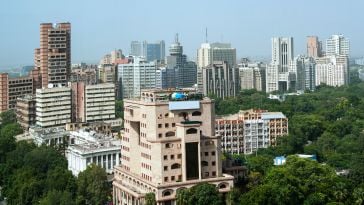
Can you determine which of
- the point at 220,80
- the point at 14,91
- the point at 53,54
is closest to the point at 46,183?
the point at 53,54

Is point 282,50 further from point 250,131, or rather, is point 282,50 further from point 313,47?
point 250,131

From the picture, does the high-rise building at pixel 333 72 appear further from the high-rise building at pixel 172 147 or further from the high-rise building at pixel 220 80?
the high-rise building at pixel 172 147

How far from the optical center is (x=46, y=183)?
2550 cm

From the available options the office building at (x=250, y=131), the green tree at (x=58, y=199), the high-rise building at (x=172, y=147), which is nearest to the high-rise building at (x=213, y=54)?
the office building at (x=250, y=131)

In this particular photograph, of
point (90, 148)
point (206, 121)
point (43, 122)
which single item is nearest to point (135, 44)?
point (43, 122)

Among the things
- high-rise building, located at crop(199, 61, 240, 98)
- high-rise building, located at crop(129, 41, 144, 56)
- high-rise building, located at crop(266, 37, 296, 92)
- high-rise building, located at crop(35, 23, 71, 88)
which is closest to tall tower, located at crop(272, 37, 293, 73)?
high-rise building, located at crop(266, 37, 296, 92)

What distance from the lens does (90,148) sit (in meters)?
29.9

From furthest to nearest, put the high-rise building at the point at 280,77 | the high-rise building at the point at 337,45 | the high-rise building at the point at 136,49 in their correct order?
the high-rise building at the point at 136,49 → the high-rise building at the point at 337,45 → the high-rise building at the point at 280,77

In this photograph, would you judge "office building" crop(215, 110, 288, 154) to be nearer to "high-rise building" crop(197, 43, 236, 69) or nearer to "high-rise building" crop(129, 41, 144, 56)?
"high-rise building" crop(197, 43, 236, 69)

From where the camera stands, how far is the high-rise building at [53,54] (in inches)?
1796

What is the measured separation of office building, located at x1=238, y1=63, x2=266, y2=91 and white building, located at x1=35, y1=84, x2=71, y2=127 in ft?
110

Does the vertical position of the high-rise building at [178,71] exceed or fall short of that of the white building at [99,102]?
it exceeds it

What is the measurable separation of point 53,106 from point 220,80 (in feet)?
83.7

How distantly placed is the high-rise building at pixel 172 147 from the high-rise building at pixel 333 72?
2216 inches
